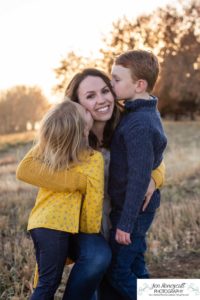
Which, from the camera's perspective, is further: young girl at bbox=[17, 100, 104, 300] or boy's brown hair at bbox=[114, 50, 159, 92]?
boy's brown hair at bbox=[114, 50, 159, 92]

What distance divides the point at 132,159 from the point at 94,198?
338 millimetres

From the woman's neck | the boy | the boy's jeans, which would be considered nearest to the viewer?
the boy

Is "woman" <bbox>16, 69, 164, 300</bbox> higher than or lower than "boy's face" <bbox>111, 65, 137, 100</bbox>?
lower

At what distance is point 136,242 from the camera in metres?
3.43

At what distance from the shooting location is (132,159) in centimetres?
325

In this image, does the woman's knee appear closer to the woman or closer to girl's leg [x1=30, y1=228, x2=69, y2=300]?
the woman

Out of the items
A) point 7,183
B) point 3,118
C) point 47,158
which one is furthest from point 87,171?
point 3,118

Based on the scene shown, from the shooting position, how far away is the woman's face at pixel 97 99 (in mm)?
3494

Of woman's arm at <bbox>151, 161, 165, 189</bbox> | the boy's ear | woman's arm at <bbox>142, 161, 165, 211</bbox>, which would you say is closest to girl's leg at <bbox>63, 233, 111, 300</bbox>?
woman's arm at <bbox>142, 161, 165, 211</bbox>

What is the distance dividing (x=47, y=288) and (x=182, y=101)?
29.2 metres

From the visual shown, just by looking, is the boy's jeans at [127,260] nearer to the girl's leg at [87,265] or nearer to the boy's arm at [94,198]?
the girl's leg at [87,265]

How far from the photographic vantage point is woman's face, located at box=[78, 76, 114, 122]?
3494 millimetres

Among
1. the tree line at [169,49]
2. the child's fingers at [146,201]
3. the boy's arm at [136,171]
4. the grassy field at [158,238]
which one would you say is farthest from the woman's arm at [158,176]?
the tree line at [169,49]

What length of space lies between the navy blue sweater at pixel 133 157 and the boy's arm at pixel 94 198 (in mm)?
158
